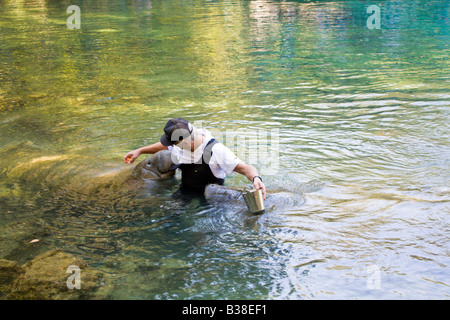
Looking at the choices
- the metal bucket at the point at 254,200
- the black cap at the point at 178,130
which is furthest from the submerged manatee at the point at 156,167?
the metal bucket at the point at 254,200

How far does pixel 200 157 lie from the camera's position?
17.3ft

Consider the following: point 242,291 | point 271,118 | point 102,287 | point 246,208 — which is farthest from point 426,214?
point 271,118

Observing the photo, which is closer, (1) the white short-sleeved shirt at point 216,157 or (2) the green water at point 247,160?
(2) the green water at point 247,160

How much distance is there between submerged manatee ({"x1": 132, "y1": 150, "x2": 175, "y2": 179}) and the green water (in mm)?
261

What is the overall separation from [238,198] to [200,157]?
0.62m

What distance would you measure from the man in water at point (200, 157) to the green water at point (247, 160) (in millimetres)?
418

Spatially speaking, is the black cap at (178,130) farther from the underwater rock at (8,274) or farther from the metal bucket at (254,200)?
the underwater rock at (8,274)

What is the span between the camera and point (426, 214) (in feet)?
16.2

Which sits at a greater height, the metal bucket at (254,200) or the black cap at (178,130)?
the black cap at (178,130)

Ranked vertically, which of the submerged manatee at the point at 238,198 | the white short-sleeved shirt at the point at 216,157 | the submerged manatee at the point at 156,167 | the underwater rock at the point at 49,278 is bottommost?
the underwater rock at the point at 49,278

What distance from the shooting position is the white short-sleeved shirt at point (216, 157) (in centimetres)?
500

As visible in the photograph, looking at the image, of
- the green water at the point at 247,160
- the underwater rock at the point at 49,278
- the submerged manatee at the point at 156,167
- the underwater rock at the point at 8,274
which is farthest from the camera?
the submerged manatee at the point at 156,167

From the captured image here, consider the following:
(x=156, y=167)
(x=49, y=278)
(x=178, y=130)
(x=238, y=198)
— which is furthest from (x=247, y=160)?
(x=49, y=278)

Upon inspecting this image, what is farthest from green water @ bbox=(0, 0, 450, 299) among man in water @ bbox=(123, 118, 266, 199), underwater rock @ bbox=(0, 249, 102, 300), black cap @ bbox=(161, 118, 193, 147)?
→ black cap @ bbox=(161, 118, 193, 147)
